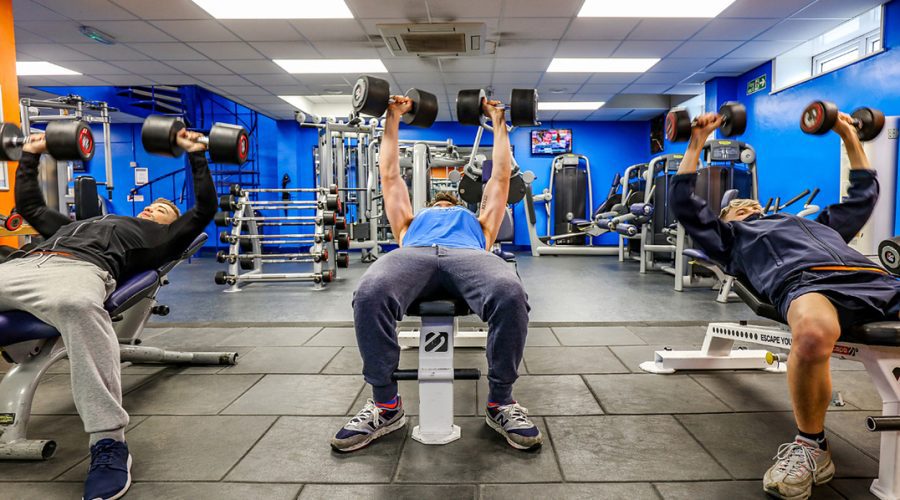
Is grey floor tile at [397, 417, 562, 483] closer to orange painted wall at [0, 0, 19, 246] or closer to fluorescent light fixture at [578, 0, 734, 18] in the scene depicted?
orange painted wall at [0, 0, 19, 246]

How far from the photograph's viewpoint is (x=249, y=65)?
5.66 metres

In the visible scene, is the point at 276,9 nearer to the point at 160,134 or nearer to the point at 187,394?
the point at 160,134

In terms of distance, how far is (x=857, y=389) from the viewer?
193cm

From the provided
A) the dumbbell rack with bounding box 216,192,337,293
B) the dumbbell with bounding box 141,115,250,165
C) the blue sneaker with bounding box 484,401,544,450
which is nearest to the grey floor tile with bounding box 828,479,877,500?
the blue sneaker with bounding box 484,401,544,450

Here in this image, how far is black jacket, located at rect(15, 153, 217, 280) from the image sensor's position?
5.53ft

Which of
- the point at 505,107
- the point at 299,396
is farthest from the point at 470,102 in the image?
the point at 299,396

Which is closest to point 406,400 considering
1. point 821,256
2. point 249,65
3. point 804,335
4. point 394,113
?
point 394,113

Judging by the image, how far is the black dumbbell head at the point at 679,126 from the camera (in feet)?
5.41


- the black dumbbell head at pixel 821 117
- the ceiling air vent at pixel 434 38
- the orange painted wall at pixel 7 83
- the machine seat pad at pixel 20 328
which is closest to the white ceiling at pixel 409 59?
the ceiling air vent at pixel 434 38

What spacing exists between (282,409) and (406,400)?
0.44 m

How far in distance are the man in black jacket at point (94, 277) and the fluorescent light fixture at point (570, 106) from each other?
253 inches

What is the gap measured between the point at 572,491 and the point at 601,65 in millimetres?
5418

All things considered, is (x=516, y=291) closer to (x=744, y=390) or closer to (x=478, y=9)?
(x=744, y=390)

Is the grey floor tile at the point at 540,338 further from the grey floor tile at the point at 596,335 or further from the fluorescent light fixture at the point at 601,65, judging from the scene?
the fluorescent light fixture at the point at 601,65
